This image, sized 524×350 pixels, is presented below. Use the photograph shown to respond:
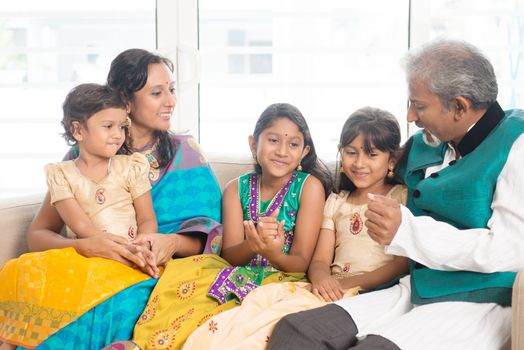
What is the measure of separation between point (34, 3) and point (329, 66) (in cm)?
137

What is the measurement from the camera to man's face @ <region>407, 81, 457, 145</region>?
196 centimetres

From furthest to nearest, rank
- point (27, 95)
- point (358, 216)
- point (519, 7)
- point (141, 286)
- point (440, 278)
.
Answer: point (27, 95) < point (519, 7) < point (358, 216) < point (141, 286) < point (440, 278)

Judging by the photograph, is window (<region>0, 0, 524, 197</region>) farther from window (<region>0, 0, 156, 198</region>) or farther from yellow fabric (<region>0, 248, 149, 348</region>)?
yellow fabric (<region>0, 248, 149, 348</region>)

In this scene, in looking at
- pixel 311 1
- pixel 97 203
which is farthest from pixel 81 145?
pixel 311 1

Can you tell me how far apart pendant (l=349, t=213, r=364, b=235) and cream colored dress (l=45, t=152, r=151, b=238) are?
651 mm

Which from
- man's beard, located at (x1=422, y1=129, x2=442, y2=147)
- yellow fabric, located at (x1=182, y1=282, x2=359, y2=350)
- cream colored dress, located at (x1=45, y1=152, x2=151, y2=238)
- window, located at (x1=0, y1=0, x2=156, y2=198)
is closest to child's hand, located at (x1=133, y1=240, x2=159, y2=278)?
cream colored dress, located at (x1=45, y1=152, x2=151, y2=238)

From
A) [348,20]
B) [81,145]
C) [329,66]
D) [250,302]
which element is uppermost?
[348,20]

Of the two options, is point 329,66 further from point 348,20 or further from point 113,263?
point 113,263

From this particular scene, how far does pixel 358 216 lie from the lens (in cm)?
229

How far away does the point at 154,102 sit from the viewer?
8.00 feet

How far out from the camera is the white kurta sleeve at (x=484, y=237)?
5.99 feet

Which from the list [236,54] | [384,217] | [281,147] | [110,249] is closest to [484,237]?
[384,217]

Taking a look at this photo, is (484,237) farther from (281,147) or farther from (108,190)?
(108,190)

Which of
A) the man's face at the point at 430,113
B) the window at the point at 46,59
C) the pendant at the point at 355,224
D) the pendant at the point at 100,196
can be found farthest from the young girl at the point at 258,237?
the window at the point at 46,59
